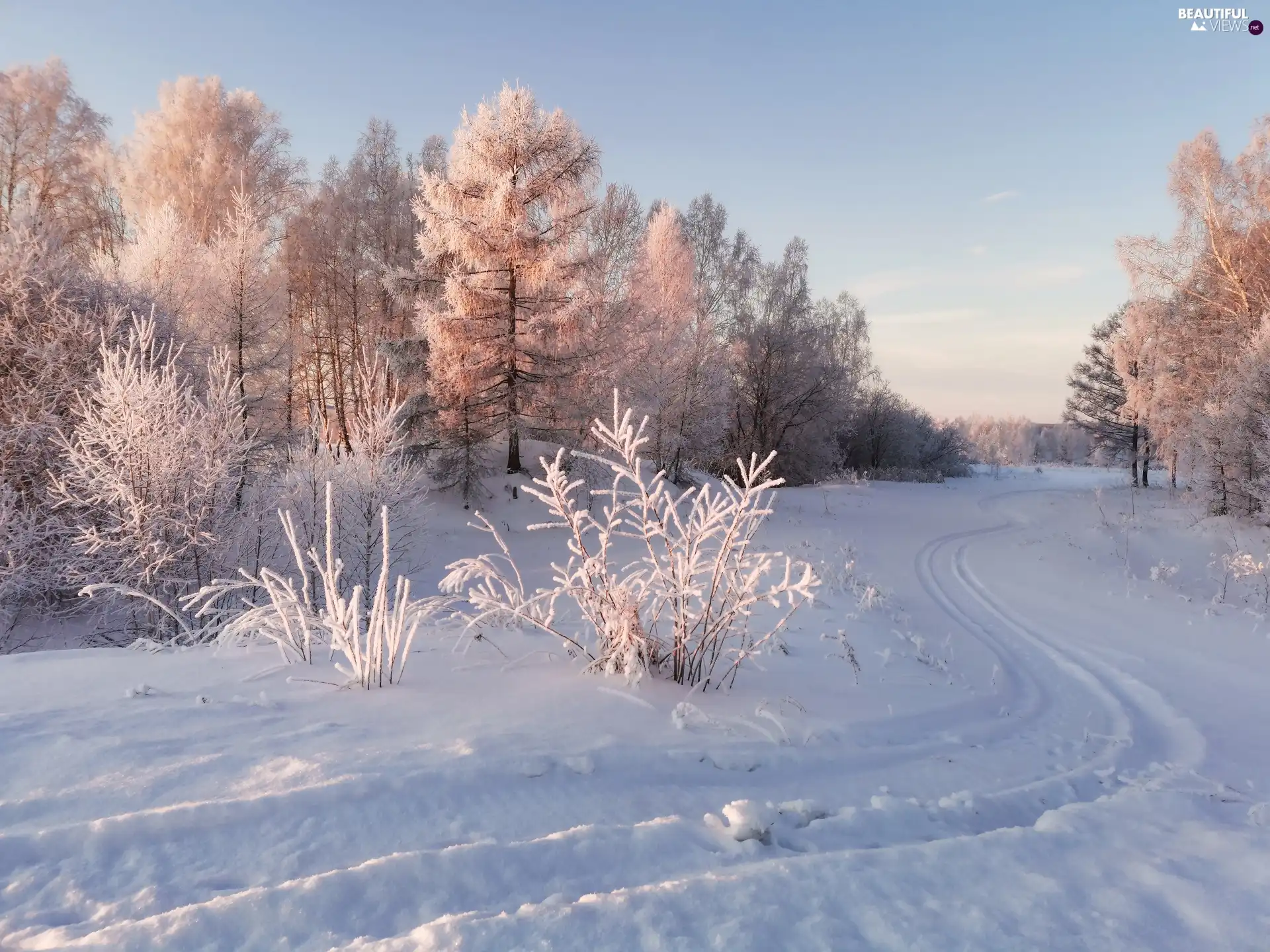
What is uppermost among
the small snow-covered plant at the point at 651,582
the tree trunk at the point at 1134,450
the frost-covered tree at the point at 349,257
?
the frost-covered tree at the point at 349,257

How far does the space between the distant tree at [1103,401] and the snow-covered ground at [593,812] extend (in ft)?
98.8

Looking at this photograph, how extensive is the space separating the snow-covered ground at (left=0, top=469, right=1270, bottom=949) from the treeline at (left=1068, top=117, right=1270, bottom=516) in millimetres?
14413

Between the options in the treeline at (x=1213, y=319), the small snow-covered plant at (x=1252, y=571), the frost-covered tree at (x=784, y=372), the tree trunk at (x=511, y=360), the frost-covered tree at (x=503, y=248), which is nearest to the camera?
the small snow-covered plant at (x=1252, y=571)

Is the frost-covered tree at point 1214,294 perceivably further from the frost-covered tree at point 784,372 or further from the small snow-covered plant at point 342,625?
the small snow-covered plant at point 342,625

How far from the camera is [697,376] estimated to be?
19172 mm

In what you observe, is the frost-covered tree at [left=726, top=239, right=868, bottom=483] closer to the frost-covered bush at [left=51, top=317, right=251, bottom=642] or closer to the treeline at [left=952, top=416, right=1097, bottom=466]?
the frost-covered bush at [left=51, top=317, right=251, bottom=642]

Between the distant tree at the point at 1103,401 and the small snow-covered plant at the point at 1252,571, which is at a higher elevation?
the distant tree at the point at 1103,401

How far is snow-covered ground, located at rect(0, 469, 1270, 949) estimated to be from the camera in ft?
4.83

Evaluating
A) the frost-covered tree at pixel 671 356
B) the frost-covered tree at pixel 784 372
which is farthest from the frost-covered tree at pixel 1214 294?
the frost-covered tree at pixel 671 356

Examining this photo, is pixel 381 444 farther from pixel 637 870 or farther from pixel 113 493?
pixel 637 870

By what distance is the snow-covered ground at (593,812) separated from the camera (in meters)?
1.47

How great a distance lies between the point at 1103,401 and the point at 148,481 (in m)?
35.1

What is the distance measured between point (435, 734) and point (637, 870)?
1.10 m

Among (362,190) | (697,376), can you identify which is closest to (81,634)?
(697,376)
